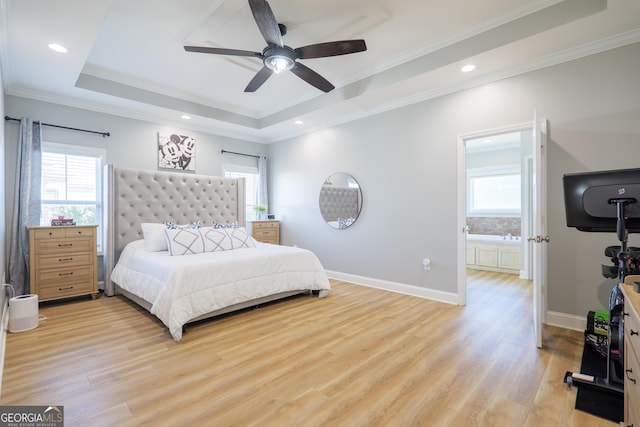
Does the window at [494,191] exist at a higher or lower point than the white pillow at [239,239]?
higher

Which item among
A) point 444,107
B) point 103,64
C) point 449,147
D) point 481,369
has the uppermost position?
point 103,64

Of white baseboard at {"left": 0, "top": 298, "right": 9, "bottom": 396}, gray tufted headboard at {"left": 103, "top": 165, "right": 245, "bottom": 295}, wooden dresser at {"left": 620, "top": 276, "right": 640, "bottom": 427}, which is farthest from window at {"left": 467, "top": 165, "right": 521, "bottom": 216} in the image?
white baseboard at {"left": 0, "top": 298, "right": 9, "bottom": 396}

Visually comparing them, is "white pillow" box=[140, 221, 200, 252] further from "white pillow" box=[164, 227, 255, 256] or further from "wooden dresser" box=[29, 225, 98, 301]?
"wooden dresser" box=[29, 225, 98, 301]

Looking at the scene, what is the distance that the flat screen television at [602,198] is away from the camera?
1.70 m

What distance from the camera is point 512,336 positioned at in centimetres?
275

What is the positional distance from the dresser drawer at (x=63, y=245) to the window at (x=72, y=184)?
1.53 feet

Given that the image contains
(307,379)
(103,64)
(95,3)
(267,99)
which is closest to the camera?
(307,379)

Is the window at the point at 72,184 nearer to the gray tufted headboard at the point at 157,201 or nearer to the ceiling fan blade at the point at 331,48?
the gray tufted headboard at the point at 157,201

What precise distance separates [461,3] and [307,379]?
10.4 ft

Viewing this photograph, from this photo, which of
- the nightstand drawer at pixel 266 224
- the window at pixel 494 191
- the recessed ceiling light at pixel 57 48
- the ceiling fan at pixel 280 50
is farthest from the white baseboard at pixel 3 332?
the window at pixel 494 191

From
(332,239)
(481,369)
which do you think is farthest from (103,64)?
(481,369)

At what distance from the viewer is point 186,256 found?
11.3ft

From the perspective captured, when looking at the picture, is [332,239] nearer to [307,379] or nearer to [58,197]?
[307,379]

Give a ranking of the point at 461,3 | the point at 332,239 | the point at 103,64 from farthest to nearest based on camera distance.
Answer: the point at 332,239 → the point at 103,64 → the point at 461,3
